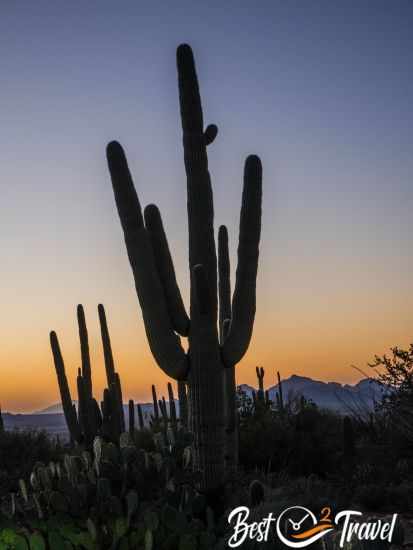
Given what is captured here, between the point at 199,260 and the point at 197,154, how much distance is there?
136 centimetres

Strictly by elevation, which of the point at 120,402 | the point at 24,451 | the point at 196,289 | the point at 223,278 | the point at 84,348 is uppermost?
the point at 223,278

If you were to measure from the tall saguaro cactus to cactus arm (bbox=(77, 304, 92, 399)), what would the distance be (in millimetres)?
8300

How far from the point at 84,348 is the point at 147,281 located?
360 inches

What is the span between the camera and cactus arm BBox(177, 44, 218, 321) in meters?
10.0

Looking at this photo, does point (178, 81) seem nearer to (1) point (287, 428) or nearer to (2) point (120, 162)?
(2) point (120, 162)

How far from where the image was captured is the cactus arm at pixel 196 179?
1000 centimetres

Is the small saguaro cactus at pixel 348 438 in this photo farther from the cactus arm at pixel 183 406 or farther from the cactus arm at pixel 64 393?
the cactus arm at pixel 64 393

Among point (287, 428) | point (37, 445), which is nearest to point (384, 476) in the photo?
point (287, 428)

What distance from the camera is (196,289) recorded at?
962 centimetres

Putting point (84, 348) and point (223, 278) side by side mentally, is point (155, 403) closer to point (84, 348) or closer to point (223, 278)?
point (84, 348)

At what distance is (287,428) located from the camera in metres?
16.4
